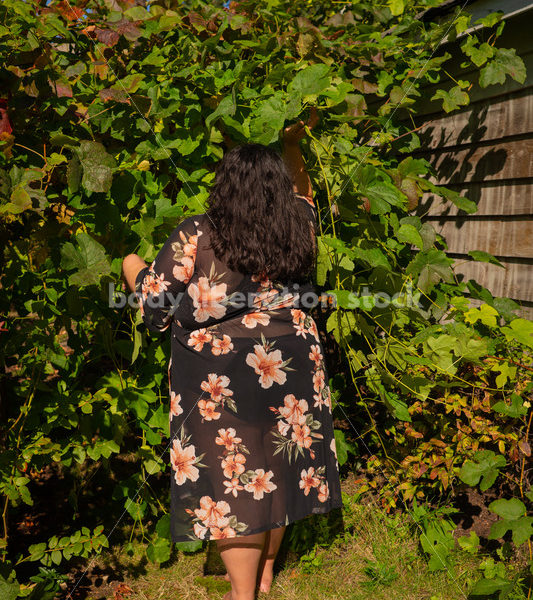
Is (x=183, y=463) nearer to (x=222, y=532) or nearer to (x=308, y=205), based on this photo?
(x=222, y=532)

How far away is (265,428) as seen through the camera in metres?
1.68

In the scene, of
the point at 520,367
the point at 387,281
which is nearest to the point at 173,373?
the point at 387,281

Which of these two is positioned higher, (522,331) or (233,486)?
(522,331)

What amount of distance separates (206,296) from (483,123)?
1.76 m

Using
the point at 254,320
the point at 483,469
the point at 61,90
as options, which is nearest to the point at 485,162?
the point at 483,469

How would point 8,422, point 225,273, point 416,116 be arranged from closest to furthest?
point 225,273 < point 8,422 < point 416,116

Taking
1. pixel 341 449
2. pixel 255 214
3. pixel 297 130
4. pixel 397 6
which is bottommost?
pixel 341 449

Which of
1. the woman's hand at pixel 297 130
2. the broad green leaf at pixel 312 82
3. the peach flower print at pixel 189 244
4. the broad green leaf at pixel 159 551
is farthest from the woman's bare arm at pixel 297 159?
the broad green leaf at pixel 159 551

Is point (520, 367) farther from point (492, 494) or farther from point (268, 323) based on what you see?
point (268, 323)

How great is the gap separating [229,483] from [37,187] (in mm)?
1153

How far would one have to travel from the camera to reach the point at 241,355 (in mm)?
1642

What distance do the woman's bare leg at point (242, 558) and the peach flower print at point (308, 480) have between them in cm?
22

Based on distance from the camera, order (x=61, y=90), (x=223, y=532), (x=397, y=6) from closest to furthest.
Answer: (x=223, y=532)
(x=61, y=90)
(x=397, y=6)

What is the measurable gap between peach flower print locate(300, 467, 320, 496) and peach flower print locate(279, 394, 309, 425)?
0.59 feet
